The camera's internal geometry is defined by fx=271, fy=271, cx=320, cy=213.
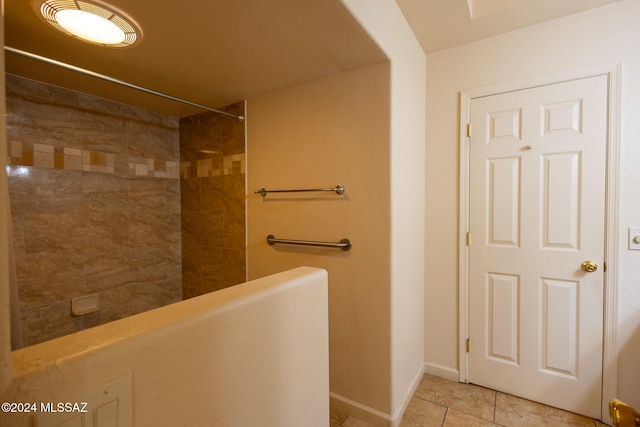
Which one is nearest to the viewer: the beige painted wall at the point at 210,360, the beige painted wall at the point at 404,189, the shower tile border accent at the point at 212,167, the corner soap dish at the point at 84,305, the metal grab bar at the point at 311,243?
the beige painted wall at the point at 210,360

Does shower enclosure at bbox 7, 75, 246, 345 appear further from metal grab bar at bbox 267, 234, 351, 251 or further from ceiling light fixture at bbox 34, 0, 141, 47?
ceiling light fixture at bbox 34, 0, 141, 47

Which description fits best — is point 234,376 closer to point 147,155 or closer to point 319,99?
point 319,99

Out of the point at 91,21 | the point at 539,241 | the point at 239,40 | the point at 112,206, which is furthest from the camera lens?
the point at 112,206

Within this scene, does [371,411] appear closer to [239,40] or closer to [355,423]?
[355,423]

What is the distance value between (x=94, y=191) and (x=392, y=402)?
241cm

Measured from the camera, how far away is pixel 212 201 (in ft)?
7.51

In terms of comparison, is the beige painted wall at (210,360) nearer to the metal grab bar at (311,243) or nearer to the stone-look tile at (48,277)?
the metal grab bar at (311,243)

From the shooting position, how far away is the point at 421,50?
1892 mm

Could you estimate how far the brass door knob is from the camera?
1.52m

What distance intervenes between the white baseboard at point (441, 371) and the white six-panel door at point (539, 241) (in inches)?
4.4

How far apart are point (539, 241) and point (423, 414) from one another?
1.26 meters

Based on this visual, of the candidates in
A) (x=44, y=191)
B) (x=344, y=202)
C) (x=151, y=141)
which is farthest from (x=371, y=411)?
(x=151, y=141)

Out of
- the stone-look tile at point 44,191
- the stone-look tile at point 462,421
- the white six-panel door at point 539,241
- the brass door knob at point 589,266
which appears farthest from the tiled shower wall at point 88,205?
the brass door knob at point 589,266

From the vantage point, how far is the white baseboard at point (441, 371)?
74.8 inches
